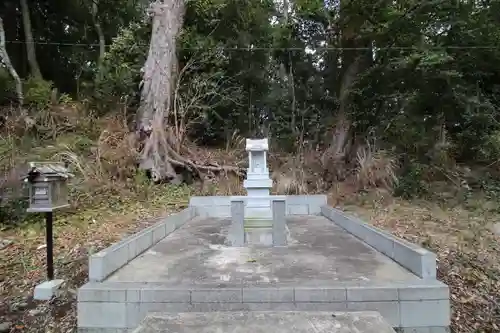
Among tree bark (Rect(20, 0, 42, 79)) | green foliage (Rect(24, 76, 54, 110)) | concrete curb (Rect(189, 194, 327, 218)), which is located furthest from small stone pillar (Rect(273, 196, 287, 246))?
tree bark (Rect(20, 0, 42, 79))

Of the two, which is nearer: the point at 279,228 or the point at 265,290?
the point at 265,290

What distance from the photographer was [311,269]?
328 cm

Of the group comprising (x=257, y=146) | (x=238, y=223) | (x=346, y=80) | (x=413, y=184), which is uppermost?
(x=346, y=80)

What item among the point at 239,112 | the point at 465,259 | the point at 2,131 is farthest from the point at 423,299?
the point at 239,112

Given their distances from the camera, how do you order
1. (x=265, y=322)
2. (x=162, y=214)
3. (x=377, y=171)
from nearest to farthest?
(x=265, y=322) < (x=162, y=214) < (x=377, y=171)

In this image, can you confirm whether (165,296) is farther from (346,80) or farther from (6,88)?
(346,80)

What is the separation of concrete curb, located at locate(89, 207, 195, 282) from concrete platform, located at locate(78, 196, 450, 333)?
0.6 inches

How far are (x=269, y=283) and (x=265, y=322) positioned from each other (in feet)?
1.51

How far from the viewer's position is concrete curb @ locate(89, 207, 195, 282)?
292 cm

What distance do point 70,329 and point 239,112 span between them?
9073 millimetres

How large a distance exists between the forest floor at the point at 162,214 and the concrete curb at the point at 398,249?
1.76 ft

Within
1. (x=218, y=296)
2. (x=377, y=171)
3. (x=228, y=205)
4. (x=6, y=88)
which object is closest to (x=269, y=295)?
(x=218, y=296)

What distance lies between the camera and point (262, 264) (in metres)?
3.50

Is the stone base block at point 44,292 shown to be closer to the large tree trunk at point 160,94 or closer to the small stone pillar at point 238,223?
the small stone pillar at point 238,223
